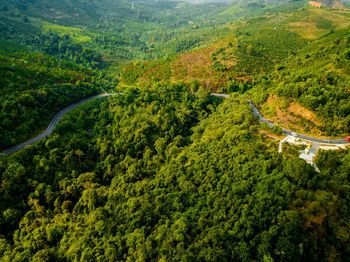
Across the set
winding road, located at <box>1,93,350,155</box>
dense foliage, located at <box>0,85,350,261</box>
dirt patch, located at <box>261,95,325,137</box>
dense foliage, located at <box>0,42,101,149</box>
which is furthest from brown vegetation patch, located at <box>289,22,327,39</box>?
dense foliage, located at <box>0,42,101,149</box>

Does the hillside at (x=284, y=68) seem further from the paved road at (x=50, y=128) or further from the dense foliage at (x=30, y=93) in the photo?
the paved road at (x=50, y=128)

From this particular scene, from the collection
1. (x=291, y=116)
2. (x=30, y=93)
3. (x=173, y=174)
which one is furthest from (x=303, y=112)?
(x=30, y=93)

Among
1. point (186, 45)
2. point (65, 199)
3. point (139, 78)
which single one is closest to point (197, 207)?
point (65, 199)

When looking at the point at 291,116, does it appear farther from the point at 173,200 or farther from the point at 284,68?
the point at 284,68

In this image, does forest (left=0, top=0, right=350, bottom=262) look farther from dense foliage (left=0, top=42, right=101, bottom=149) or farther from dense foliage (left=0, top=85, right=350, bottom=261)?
dense foliage (left=0, top=42, right=101, bottom=149)

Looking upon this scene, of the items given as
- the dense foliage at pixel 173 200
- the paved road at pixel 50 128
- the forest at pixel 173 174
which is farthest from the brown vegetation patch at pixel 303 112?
the paved road at pixel 50 128

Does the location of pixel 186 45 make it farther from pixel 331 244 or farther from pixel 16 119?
pixel 331 244

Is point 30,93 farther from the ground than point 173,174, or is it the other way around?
point 30,93

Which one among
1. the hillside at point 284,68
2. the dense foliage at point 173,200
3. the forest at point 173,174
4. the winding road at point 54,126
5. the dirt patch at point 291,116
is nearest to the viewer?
the dense foliage at point 173,200

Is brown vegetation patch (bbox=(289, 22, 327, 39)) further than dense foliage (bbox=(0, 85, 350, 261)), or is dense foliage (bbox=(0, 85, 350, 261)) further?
brown vegetation patch (bbox=(289, 22, 327, 39))

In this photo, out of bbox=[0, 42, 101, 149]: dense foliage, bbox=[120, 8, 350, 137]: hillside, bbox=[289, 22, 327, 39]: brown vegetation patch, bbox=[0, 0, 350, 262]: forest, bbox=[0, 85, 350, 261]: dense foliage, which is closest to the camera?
bbox=[0, 85, 350, 261]: dense foliage

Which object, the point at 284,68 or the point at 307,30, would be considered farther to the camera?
the point at 307,30
